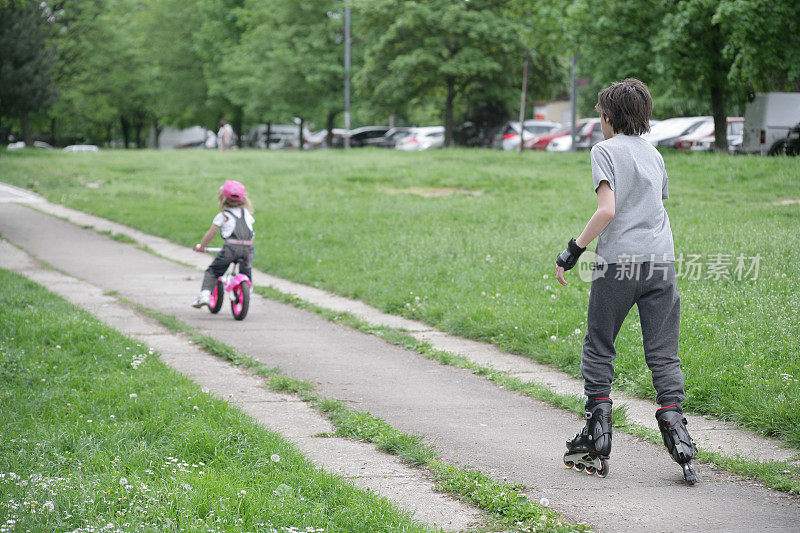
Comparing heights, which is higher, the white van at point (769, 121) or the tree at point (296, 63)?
the tree at point (296, 63)

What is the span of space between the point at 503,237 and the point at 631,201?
8.03 metres

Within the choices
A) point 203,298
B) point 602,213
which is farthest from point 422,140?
point 602,213

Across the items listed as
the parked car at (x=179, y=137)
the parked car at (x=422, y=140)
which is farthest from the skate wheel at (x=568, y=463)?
the parked car at (x=179, y=137)

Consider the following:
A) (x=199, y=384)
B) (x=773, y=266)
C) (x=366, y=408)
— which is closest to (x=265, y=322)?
(x=199, y=384)

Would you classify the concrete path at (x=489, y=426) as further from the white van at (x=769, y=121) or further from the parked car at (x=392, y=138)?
the parked car at (x=392, y=138)

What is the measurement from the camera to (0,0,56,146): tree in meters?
33.0

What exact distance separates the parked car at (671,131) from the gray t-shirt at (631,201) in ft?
77.6

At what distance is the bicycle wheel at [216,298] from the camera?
9547mm

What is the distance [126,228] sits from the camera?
1748 cm

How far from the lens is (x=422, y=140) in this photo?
137ft

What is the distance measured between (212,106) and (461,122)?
1829cm

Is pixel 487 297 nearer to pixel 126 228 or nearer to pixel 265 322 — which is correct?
pixel 265 322

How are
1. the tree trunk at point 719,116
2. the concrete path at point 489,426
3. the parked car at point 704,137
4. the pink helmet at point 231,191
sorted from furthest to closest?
1. the parked car at point 704,137
2. the tree trunk at point 719,116
3. the pink helmet at point 231,191
4. the concrete path at point 489,426

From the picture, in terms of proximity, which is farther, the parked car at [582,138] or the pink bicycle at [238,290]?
the parked car at [582,138]
